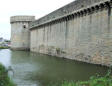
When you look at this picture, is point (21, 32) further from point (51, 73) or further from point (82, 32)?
point (51, 73)

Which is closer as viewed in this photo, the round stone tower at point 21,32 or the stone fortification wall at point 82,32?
the stone fortification wall at point 82,32

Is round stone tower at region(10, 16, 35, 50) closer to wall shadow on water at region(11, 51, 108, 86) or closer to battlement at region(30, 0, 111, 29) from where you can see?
battlement at region(30, 0, 111, 29)

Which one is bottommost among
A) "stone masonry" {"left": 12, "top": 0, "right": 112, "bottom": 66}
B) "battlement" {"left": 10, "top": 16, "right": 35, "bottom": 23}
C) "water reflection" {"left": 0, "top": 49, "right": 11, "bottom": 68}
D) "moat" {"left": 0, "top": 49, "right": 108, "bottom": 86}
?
"moat" {"left": 0, "top": 49, "right": 108, "bottom": 86}

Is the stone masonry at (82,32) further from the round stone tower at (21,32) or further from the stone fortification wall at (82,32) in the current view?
the round stone tower at (21,32)

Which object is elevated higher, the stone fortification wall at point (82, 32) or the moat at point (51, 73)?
the stone fortification wall at point (82, 32)

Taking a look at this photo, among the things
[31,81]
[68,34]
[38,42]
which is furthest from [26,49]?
[31,81]

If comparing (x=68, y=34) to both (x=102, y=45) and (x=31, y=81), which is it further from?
(x=31, y=81)

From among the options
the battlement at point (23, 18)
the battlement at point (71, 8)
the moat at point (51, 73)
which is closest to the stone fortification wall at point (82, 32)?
the battlement at point (71, 8)

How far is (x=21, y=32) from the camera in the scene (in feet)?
103

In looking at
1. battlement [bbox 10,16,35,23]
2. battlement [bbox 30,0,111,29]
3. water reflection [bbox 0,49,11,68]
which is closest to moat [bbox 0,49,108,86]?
water reflection [bbox 0,49,11,68]

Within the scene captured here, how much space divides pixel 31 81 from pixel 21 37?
933 inches

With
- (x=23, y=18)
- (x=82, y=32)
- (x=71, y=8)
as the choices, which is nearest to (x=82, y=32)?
(x=82, y=32)

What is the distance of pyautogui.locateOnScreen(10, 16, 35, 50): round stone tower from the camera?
3127 cm

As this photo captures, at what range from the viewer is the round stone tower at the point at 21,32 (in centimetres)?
3127
